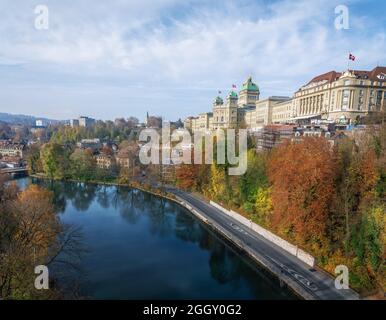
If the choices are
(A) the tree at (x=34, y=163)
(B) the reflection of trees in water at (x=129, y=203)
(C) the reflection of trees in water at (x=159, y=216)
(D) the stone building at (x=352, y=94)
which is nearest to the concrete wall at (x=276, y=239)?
(C) the reflection of trees in water at (x=159, y=216)

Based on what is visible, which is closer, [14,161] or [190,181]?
[190,181]

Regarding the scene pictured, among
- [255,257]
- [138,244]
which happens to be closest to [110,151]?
[138,244]

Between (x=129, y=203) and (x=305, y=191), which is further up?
(x=305, y=191)

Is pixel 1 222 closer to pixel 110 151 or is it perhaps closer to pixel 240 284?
pixel 240 284

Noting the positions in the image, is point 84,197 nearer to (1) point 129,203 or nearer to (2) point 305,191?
(1) point 129,203

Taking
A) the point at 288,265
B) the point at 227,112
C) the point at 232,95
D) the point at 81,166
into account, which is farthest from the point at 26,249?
the point at 232,95

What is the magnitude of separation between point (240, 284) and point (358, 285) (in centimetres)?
318

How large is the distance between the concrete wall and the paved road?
14cm

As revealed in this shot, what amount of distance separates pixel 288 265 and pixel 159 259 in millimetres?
4369

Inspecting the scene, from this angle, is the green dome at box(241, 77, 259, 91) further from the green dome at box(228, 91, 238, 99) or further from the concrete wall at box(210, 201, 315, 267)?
the concrete wall at box(210, 201, 315, 267)

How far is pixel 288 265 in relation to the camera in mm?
8891

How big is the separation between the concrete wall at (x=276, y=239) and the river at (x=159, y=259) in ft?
4.12

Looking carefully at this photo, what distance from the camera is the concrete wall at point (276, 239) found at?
8984 millimetres
